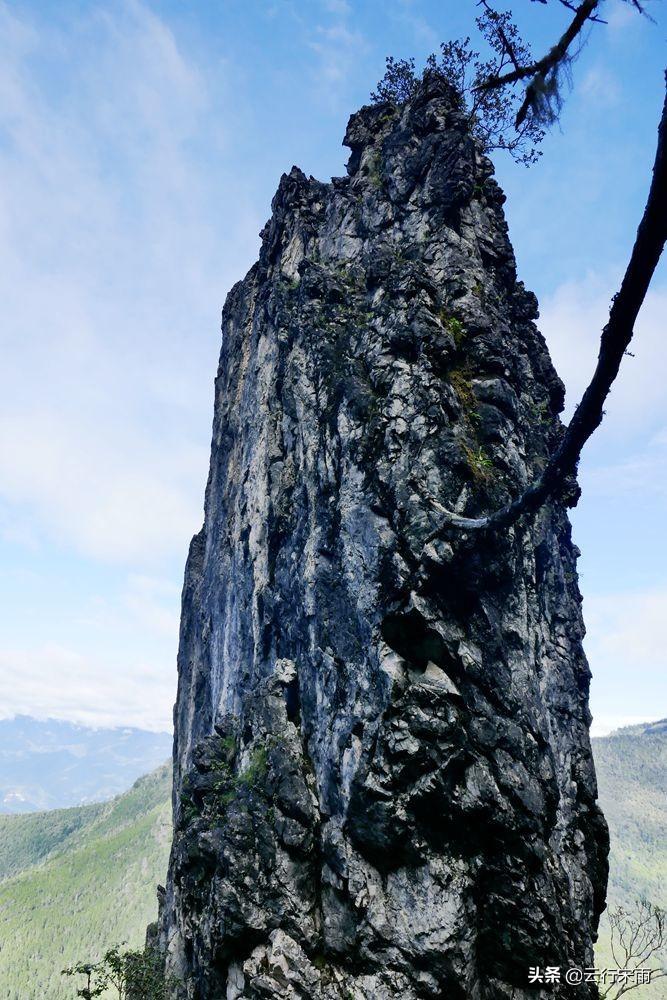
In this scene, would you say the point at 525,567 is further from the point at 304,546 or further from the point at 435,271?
the point at 435,271

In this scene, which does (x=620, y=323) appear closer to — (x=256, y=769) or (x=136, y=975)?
(x=256, y=769)

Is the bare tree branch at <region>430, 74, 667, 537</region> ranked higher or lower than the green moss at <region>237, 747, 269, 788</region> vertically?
higher

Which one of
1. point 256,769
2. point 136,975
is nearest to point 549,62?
point 256,769

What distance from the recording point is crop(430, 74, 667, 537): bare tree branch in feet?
34.2

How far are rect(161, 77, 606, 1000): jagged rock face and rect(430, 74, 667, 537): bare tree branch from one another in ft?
18.7

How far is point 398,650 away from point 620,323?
1334 cm

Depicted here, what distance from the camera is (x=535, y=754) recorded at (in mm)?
20891

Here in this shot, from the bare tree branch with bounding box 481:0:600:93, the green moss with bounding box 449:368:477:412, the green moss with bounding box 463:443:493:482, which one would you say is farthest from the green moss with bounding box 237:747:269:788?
the bare tree branch with bounding box 481:0:600:93

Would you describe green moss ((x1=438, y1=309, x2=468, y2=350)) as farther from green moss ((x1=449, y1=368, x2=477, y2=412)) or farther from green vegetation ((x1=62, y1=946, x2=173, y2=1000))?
green vegetation ((x1=62, y1=946, x2=173, y2=1000))

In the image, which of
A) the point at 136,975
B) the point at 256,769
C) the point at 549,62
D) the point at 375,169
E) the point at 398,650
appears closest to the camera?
the point at 549,62

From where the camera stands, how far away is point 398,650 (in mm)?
21688

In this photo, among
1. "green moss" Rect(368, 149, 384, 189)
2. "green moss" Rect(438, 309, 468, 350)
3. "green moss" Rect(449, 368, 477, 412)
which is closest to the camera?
"green moss" Rect(449, 368, 477, 412)

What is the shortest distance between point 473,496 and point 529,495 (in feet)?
13.0

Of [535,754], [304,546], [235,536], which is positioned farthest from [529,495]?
[235,536]
